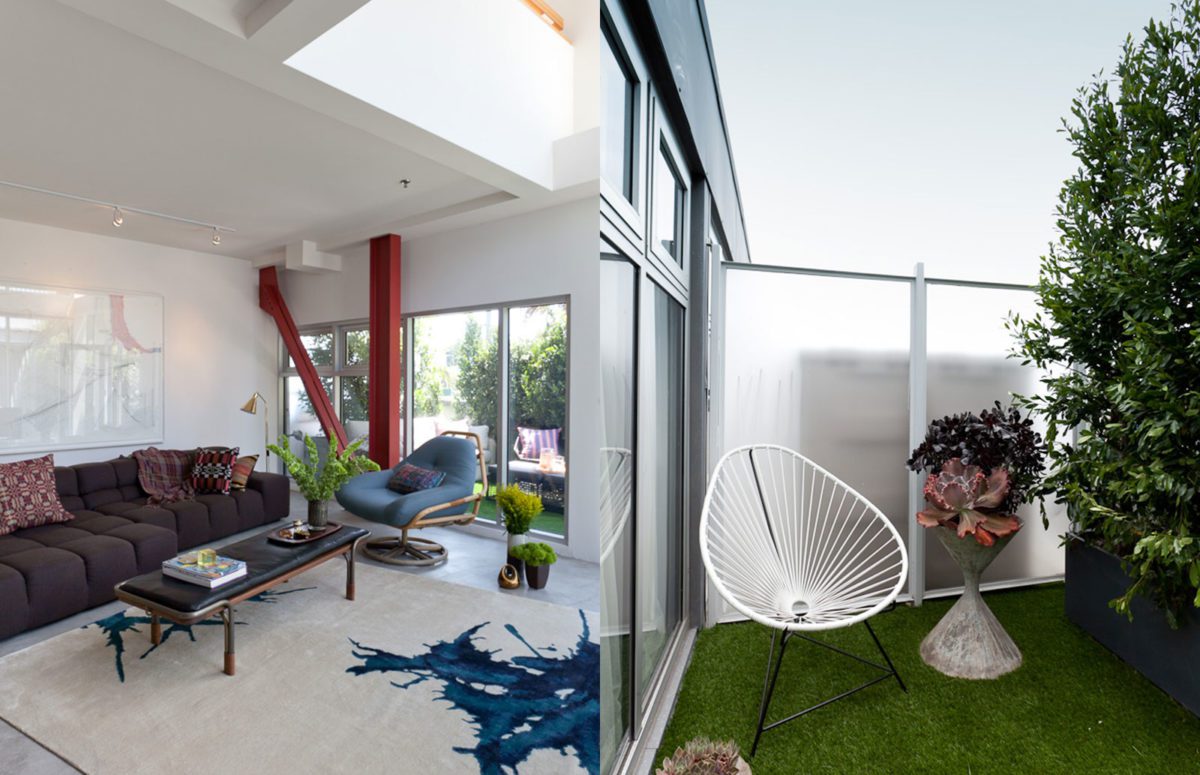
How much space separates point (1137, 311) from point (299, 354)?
5.95 m

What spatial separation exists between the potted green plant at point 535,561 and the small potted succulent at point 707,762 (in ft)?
6.89

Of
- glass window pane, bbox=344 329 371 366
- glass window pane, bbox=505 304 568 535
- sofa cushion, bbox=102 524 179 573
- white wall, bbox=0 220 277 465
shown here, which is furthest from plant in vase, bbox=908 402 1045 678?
glass window pane, bbox=344 329 371 366

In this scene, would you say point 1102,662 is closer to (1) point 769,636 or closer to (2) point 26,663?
(1) point 769,636

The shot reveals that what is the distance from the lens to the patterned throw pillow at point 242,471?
3.76 meters

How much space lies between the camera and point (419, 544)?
3.93 m

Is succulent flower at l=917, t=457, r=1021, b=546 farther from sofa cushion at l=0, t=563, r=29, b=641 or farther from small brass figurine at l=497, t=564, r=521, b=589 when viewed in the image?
sofa cushion at l=0, t=563, r=29, b=641

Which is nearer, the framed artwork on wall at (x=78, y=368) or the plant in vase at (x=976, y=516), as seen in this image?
the plant in vase at (x=976, y=516)

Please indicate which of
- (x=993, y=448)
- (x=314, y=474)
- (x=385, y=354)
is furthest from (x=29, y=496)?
(x=993, y=448)

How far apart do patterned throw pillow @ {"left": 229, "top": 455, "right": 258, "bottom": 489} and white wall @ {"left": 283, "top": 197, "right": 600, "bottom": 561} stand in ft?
5.62

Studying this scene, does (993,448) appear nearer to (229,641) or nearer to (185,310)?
(229,641)

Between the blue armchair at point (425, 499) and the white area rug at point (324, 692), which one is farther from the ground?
the blue armchair at point (425, 499)

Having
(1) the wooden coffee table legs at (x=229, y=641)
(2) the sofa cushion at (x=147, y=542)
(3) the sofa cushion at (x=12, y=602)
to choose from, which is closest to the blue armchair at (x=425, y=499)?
(2) the sofa cushion at (x=147, y=542)

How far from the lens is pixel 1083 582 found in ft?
7.71

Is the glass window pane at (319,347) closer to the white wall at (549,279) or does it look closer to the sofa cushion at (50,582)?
the white wall at (549,279)
